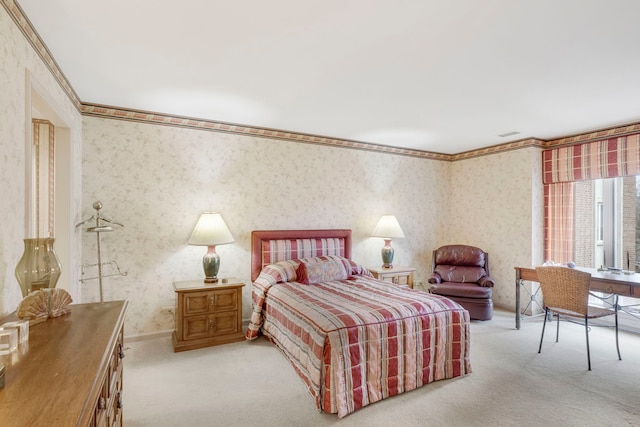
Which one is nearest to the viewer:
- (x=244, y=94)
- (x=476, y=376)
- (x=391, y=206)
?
(x=476, y=376)

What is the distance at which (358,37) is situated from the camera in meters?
2.17

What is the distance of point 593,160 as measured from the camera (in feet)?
14.2

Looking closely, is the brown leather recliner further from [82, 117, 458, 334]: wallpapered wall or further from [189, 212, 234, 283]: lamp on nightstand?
[189, 212, 234, 283]: lamp on nightstand

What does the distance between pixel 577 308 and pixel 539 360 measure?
2.07 ft

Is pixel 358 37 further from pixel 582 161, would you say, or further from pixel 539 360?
pixel 582 161

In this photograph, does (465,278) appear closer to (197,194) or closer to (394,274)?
(394,274)

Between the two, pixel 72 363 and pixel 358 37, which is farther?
pixel 358 37

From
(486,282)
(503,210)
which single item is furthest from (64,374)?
(503,210)

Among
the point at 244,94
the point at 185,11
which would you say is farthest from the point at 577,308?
the point at 185,11

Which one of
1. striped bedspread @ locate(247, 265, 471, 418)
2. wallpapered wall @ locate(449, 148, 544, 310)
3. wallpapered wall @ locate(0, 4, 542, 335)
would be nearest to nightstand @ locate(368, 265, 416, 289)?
wallpapered wall @ locate(0, 4, 542, 335)

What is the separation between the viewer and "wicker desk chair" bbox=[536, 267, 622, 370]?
3.16m

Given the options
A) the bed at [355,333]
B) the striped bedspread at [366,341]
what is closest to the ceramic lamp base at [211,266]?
the bed at [355,333]

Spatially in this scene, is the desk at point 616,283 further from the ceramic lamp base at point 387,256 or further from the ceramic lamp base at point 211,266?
the ceramic lamp base at point 211,266

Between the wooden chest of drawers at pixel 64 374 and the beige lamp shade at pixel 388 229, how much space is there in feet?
12.3
